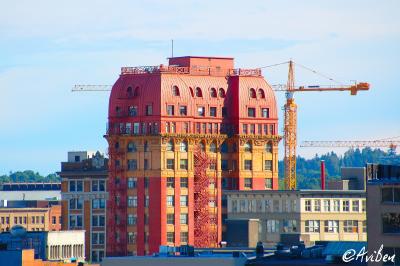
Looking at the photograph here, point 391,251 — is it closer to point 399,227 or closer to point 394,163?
point 399,227

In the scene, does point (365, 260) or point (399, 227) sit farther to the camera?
point (365, 260)

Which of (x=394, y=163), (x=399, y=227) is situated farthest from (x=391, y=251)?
(x=394, y=163)

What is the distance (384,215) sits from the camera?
616ft

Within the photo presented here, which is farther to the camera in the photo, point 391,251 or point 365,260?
point 365,260

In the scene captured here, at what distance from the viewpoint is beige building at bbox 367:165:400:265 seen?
18675 centimetres

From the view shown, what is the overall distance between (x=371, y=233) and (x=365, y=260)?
1216cm

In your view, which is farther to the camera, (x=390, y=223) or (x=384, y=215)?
(x=384, y=215)

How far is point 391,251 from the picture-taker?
186500 mm

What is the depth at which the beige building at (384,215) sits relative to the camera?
187 meters

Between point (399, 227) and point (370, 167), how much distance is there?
378 inches

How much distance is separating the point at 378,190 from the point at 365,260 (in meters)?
13.1

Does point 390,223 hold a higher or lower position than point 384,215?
lower

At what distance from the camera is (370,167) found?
194250 millimetres

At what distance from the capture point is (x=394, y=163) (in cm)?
19862
